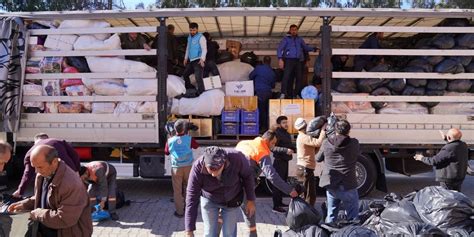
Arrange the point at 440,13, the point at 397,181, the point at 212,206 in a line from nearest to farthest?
the point at 212,206
the point at 440,13
the point at 397,181

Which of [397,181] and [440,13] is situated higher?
[440,13]

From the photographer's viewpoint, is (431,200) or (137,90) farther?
(137,90)

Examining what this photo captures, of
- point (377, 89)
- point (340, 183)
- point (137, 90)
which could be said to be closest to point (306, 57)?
point (377, 89)

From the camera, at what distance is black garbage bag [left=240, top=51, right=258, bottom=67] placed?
950 cm

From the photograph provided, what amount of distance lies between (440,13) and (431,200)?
12.8 ft

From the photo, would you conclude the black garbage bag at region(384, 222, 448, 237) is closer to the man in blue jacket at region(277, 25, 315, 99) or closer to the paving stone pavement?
the paving stone pavement

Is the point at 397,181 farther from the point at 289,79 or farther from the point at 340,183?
the point at 340,183

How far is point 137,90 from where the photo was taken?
776 centimetres

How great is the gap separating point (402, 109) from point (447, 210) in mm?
3435

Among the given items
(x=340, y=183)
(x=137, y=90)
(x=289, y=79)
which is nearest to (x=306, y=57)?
(x=289, y=79)

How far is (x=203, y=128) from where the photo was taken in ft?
26.0

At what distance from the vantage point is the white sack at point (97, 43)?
7863mm

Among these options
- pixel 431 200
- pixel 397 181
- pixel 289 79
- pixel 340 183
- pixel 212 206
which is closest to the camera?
pixel 212 206

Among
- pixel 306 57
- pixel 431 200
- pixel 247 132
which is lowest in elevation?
pixel 431 200
